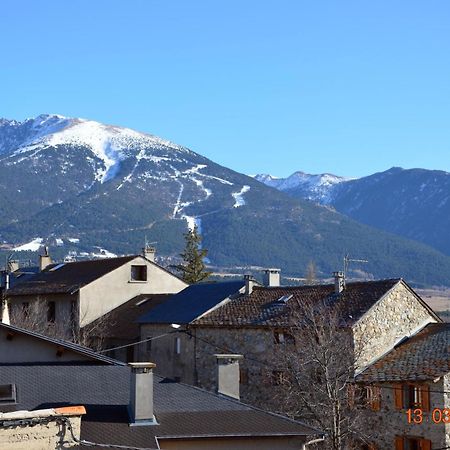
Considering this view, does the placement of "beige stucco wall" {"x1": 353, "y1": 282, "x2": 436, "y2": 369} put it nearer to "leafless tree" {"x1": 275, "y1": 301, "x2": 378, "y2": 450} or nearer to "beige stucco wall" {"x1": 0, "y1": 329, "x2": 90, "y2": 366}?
"leafless tree" {"x1": 275, "y1": 301, "x2": 378, "y2": 450}

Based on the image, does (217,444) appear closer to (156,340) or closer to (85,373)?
(85,373)

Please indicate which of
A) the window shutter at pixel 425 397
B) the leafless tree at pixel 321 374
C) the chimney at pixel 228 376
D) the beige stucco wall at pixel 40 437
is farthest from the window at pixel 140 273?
the beige stucco wall at pixel 40 437

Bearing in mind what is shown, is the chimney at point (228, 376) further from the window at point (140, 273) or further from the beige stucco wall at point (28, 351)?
the window at point (140, 273)

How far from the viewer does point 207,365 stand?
159 ft

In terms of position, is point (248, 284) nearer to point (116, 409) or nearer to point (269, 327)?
point (269, 327)

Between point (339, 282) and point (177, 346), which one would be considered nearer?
point (339, 282)

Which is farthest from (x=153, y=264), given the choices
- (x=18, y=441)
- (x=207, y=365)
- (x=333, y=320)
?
(x=18, y=441)

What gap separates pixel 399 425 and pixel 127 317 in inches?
887

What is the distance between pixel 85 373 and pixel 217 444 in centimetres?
448

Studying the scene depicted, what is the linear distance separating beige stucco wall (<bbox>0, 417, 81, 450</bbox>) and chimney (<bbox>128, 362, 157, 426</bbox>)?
2.57m

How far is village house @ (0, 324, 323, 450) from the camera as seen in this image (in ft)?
64.5

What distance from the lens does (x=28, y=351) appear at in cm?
2525

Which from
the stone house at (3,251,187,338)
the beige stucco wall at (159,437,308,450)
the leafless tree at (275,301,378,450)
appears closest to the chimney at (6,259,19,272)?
the stone house at (3,251,187,338)

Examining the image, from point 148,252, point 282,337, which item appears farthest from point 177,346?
point 148,252
